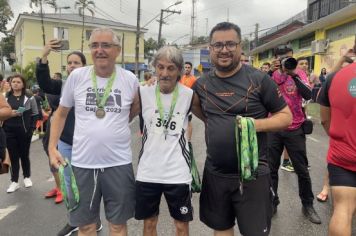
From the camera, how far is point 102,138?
3004mm

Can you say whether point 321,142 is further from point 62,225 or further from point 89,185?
point 89,185

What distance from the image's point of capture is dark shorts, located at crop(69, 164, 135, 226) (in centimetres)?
308

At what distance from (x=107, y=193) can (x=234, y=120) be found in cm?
118

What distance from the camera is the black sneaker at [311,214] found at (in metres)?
→ 4.51

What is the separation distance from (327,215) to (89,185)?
312cm

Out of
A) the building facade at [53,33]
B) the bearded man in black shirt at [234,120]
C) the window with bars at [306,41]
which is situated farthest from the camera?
the building facade at [53,33]

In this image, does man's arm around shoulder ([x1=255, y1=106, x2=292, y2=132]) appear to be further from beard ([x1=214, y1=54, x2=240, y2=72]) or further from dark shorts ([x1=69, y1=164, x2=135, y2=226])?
dark shorts ([x1=69, y1=164, x2=135, y2=226])


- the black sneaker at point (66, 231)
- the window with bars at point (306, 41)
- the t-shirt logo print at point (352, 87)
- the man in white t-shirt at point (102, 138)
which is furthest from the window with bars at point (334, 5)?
the man in white t-shirt at point (102, 138)

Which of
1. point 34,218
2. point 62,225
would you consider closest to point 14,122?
point 34,218

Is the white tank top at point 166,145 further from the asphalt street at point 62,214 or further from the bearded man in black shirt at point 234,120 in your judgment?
the asphalt street at point 62,214

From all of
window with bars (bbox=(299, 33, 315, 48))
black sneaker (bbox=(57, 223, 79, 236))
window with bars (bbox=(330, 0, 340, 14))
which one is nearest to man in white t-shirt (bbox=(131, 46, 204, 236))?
black sneaker (bbox=(57, 223, 79, 236))

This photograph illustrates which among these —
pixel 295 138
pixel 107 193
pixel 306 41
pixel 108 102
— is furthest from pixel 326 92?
pixel 306 41

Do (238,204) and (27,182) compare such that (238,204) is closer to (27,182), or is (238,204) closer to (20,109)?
(27,182)

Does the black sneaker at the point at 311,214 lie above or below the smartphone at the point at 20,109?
below
